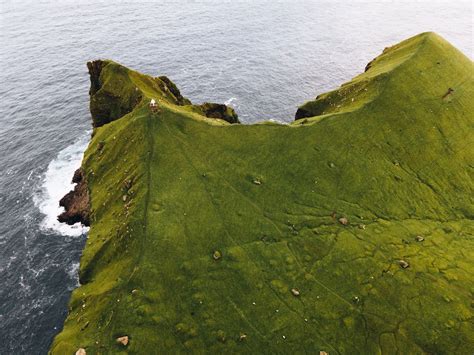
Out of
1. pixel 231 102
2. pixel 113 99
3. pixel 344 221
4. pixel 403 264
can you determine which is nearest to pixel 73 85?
pixel 231 102

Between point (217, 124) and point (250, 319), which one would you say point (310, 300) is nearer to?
point (250, 319)

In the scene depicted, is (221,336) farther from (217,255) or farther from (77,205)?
(77,205)

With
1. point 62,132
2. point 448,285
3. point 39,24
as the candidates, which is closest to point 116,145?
point 62,132

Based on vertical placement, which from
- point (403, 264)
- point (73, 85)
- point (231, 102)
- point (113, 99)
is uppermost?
point (113, 99)

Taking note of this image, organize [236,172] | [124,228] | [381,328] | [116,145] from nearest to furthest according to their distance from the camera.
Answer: [381,328]
[124,228]
[236,172]
[116,145]

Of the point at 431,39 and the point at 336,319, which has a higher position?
the point at 431,39

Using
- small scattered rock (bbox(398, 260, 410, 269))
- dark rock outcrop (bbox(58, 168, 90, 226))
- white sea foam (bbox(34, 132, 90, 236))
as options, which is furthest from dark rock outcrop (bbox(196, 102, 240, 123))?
small scattered rock (bbox(398, 260, 410, 269))

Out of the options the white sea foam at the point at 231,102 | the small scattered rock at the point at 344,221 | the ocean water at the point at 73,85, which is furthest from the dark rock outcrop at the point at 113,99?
the small scattered rock at the point at 344,221
